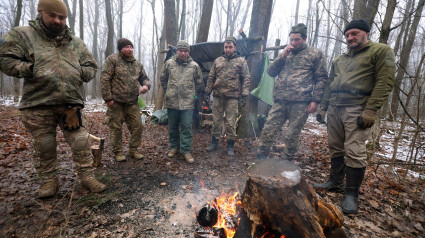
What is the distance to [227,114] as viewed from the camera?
4.61 m

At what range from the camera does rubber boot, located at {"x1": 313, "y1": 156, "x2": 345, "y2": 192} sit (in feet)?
9.98

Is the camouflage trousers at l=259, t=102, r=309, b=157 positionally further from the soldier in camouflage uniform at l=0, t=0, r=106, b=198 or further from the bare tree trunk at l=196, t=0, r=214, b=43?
the bare tree trunk at l=196, t=0, r=214, b=43

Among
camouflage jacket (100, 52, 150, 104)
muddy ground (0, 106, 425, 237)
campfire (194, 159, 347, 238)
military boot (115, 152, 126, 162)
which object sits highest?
camouflage jacket (100, 52, 150, 104)

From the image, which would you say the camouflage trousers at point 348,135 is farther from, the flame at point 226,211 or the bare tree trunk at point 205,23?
the bare tree trunk at point 205,23

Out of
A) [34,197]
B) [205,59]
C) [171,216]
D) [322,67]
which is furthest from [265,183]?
[205,59]

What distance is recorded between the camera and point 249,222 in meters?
1.73

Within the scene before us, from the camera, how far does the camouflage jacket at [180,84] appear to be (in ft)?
13.4

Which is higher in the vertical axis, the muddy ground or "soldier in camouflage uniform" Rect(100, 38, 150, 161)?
"soldier in camouflage uniform" Rect(100, 38, 150, 161)

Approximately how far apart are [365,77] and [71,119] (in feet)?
13.3

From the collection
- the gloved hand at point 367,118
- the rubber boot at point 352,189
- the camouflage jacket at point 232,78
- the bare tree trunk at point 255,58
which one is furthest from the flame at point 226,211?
the bare tree trunk at point 255,58

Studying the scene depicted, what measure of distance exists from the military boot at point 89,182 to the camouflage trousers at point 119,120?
124 centimetres

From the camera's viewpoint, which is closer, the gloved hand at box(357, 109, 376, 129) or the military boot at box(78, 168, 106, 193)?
the gloved hand at box(357, 109, 376, 129)

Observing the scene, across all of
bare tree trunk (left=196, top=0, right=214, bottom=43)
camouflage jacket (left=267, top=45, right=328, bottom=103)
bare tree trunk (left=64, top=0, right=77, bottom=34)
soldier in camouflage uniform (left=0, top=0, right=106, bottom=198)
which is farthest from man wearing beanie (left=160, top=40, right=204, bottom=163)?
bare tree trunk (left=64, top=0, right=77, bottom=34)

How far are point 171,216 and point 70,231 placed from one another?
1.08m
